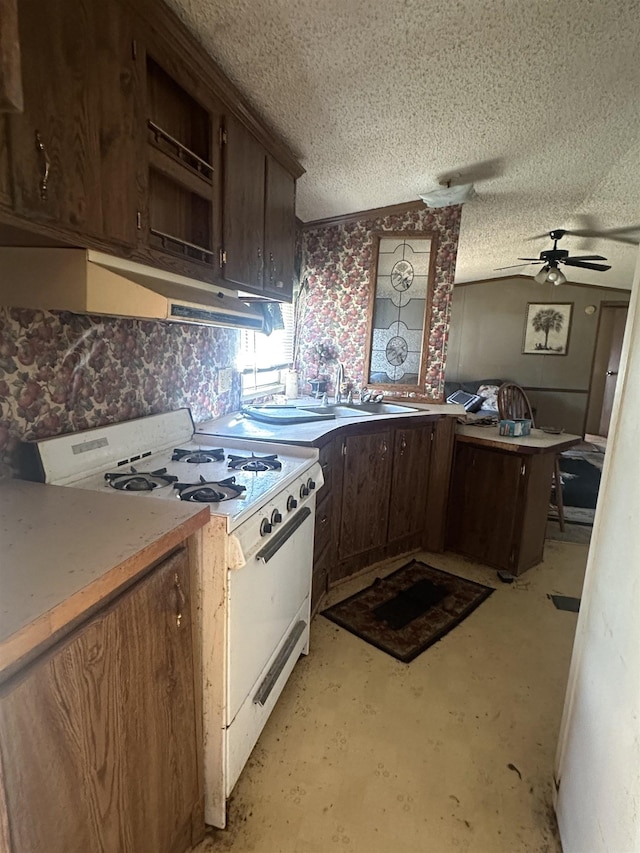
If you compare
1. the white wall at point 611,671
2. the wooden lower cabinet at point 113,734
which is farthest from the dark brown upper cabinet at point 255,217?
the white wall at point 611,671

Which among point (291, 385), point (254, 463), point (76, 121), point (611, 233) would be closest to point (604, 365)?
point (611, 233)

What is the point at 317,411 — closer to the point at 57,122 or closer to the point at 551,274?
the point at 57,122

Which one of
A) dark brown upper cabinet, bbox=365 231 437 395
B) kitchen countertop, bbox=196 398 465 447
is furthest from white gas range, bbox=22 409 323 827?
dark brown upper cabinet, bbox=365 231 437 395

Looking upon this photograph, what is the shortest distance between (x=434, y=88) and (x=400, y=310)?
1605 millimetres

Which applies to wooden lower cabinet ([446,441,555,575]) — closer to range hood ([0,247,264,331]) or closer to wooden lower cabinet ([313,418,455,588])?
wooden lower cabinet ([313,418,455,588])

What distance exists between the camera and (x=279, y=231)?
7.34 ft

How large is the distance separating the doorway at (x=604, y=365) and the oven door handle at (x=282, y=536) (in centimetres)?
693

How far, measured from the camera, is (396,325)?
3.36 meters

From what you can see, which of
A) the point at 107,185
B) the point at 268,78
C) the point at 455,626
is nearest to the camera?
the point at 107,185

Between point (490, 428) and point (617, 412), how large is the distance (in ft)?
6.29

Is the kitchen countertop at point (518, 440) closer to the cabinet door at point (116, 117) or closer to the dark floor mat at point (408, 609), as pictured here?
the dark floor mat at point (408, 609)

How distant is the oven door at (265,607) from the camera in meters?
1.27

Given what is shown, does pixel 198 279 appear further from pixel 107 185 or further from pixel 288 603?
pixel 288 603

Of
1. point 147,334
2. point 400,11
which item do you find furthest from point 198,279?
point 400,11
